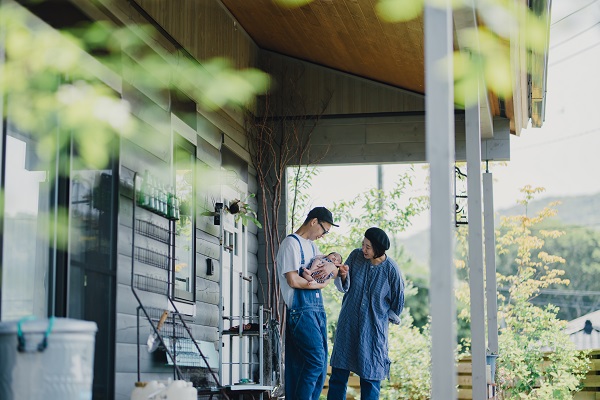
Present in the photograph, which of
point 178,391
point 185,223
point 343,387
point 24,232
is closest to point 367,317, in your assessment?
point 343,387

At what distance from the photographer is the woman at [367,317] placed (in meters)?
6.19

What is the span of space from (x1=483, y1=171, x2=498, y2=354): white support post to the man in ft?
11.4

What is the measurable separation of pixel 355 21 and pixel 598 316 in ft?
52.1

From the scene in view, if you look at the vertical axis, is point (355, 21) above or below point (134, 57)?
above

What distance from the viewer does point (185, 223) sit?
748 cm

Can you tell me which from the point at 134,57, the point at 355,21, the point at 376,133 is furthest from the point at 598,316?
the point at 134,57

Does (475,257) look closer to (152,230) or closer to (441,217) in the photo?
(152,230)

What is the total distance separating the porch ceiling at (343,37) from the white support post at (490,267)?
4.14ft

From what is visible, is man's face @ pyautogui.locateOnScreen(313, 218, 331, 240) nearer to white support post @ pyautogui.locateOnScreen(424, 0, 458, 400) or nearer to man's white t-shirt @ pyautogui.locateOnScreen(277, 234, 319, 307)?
man's white t-shirt @ pyautogui.locateOnScreen(277, 234, 319, 307)

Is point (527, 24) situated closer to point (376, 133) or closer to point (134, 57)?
point (134, 57)

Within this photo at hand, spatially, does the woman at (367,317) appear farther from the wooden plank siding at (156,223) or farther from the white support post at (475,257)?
the wooden plank siding at (156,223)

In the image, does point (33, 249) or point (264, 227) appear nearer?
point (33, 249)

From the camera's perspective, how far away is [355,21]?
831 centimetres

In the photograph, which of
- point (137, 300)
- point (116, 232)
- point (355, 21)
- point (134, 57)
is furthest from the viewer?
point (355, 21)
